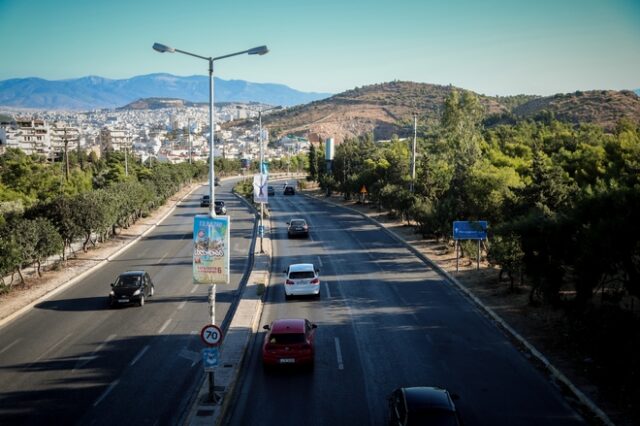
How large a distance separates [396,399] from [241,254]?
91.6ft

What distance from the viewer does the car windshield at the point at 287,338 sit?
1700 cm

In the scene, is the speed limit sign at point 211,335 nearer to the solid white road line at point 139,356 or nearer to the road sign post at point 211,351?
the road sign post at point 211,351

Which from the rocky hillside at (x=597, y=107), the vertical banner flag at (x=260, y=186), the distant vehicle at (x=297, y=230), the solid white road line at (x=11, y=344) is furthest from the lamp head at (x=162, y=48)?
the rocky hillside at (x=597, y=107)

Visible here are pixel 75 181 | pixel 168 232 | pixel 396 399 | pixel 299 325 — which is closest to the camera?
pixel 396 399

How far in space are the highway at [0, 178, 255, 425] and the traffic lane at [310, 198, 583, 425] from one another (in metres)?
5.73

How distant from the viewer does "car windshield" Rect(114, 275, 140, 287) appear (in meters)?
25.8

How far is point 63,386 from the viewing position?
52.9 ft

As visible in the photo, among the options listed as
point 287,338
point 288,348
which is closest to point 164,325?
point 287,338

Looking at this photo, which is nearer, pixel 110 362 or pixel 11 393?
pixel 11 393

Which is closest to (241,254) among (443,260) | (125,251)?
(125,251)

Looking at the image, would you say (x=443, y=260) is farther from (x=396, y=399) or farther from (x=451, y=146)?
(x=451, y=146)

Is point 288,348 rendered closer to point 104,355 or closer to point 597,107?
point 104,355

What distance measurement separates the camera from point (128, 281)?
26.0 m

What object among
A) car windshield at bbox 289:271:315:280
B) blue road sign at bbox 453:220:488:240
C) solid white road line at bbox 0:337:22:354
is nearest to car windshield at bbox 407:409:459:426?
solid white road line at bbox 0:337:22:354
